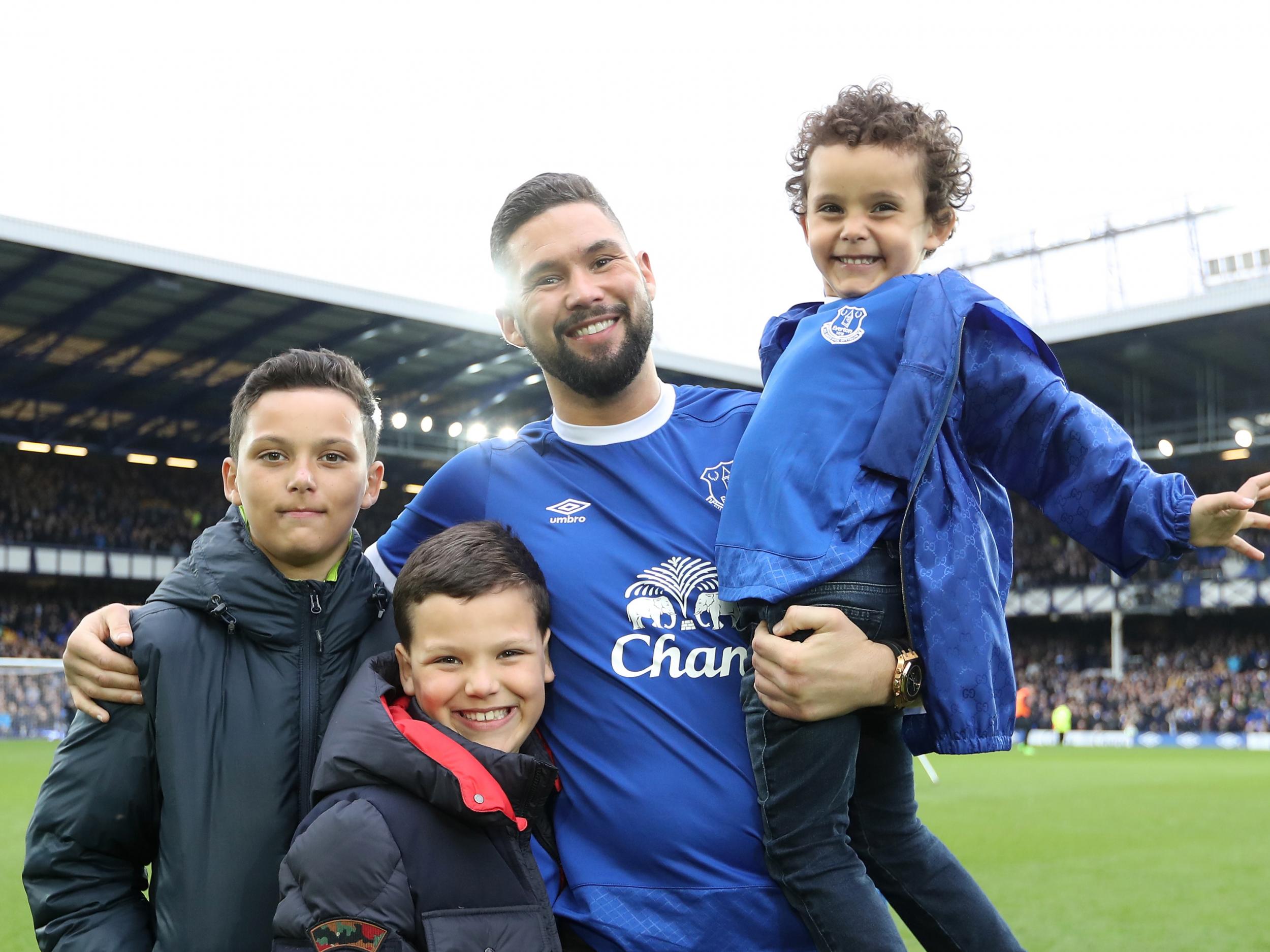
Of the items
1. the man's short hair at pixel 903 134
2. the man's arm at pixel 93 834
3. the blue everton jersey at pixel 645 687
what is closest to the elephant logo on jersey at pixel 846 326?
the blue everton jersey at pixel 645 687

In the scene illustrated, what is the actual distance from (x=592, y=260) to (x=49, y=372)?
96.3 feet

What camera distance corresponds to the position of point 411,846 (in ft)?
6.66

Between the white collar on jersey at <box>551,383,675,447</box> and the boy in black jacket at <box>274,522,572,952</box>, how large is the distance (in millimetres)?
360

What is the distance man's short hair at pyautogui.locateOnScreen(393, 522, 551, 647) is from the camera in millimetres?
2285

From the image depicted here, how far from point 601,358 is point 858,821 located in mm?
1194

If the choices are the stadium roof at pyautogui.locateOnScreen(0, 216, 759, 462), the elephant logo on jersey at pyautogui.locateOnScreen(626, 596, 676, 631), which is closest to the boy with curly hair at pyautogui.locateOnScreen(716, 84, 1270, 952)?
the elephant logo on jersey at pyautogui.locateOnScreen(626, 596, 676, 631)

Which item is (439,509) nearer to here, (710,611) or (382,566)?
(382,566)

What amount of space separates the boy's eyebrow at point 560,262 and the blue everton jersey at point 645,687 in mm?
372

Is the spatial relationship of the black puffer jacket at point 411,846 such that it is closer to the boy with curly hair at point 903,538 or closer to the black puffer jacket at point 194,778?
the black puffer jacket at point 194,778

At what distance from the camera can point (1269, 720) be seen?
31047 mm

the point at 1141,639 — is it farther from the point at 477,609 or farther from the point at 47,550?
the point at 477,609

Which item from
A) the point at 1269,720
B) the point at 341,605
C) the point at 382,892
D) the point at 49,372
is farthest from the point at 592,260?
the point at 1269,720

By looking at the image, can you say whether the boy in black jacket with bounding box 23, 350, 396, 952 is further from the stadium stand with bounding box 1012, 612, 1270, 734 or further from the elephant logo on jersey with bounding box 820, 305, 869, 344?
the stadium stand with bounding box 1012, 612, 1270, 734

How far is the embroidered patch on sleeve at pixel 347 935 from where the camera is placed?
1.91 meters
